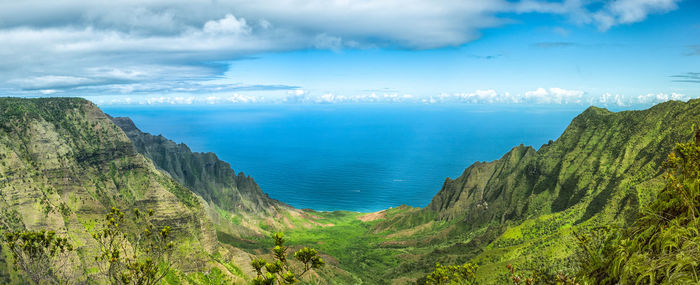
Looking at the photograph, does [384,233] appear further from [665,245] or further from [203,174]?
[665,245]

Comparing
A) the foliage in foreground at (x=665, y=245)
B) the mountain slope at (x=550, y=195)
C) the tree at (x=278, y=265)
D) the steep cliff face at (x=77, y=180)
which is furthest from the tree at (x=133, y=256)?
the mountain slope at (x=550, y=195)

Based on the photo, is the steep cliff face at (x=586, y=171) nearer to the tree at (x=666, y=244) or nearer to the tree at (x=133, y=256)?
the tree at (x=666, y=244)

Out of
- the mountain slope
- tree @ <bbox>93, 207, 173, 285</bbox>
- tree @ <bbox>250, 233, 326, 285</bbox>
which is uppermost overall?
tree @ <bbox>250, 233, 326, 285</bbox>

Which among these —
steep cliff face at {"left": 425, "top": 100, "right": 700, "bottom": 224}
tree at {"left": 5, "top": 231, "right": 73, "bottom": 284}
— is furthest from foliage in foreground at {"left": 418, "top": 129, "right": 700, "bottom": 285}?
steep cliff face at {"left": 425, "top": 100, "right": 700, "bottom": 224}

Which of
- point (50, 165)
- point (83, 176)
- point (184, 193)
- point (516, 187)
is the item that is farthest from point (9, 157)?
point (516, 187)

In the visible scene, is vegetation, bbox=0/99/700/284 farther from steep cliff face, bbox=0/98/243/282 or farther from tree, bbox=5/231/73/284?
tree, bbox=5/231/73/284

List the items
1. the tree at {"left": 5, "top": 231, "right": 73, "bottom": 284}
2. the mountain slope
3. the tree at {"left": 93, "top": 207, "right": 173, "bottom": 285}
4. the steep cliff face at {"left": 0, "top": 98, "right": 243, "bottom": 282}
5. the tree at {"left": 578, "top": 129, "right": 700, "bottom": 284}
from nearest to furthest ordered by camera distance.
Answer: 1. the tree at {"left": 578, "top": 129, "right": 700, "bottom": 284}
2. the tree at {"left": 93, "top": 207, "right": 173, "bottom": 285}
3. the tree at {"left": 5, "top": 231, "right": 73, "bottom": 284}
4. the steep cliff face at {"left": 0, "top": 98, "right": 243, "bottom": 282}
5. the mountain slope

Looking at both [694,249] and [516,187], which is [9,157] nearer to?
[694,249]

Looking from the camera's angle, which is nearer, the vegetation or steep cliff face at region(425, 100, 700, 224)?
the vegetation
